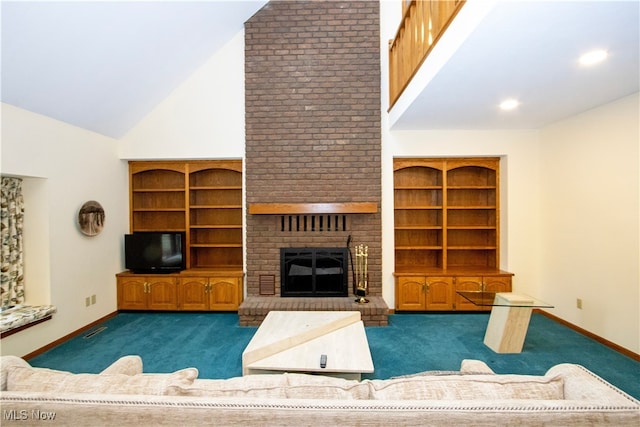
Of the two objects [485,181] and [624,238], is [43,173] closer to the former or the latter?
[485,181]

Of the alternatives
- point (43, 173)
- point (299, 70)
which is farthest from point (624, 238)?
point (43, 173)

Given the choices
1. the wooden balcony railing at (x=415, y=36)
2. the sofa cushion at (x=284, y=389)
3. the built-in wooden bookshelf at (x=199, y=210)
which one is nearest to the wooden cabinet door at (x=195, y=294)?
the built-in wooden bookshelf at (x=199, y=210)

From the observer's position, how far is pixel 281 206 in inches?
156

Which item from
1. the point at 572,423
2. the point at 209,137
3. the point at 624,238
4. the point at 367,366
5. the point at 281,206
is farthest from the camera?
the point at 209,137

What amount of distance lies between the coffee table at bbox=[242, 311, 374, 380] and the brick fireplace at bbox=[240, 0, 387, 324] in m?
1.30

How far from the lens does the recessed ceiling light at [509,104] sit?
308 cm

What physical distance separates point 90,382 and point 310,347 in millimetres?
1508

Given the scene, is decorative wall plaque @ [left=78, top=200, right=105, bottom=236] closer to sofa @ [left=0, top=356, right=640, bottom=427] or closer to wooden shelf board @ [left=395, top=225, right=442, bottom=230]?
sofa @ [left=0, top=356, right=640, bottom=427]

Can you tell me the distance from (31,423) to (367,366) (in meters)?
1.68

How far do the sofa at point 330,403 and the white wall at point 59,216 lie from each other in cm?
267

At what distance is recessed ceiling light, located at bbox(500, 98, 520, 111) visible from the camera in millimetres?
3082

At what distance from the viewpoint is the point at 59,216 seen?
3328mm

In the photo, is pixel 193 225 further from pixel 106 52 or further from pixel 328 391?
pixel 328 391

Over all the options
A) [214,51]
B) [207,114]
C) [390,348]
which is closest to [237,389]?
[390,348]
